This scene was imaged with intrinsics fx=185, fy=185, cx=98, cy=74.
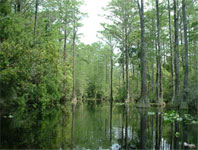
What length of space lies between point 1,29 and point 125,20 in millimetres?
14064

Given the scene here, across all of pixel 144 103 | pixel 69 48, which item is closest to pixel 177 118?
pixel 144 103

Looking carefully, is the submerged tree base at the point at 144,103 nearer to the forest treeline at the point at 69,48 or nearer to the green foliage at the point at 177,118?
the forest treeline at the point at 69,48

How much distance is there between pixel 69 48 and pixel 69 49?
78 centimetres

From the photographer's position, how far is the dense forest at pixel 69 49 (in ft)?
37.1

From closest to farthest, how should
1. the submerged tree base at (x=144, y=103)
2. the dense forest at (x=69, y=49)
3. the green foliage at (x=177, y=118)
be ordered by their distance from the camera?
the green foliage at (x=177, y=118) < the dense forest at (x=69, y=49) < the submerged tree base at (x=144, y=103)

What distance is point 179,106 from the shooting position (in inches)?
520

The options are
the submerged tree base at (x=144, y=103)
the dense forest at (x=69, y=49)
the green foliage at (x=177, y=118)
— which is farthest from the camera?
the submerged tree base at (x=144, y=103)

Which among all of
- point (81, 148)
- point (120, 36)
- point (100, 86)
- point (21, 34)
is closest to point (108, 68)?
point (100, 86)

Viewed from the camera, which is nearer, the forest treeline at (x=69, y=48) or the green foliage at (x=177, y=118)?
the green foliage at (x=177, y=118)

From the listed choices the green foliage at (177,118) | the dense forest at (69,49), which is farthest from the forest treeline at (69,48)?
the green foliage at (177,118)

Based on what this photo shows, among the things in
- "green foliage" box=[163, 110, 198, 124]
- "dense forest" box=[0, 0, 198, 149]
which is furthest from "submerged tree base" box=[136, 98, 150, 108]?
"green foliage" box=[163, 110, 198, 124]

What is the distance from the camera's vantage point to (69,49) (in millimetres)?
30375

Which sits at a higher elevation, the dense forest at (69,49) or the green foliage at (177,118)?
the dense forest at (69,49)

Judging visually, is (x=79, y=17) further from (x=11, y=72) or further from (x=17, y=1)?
(x=11, y=72)
